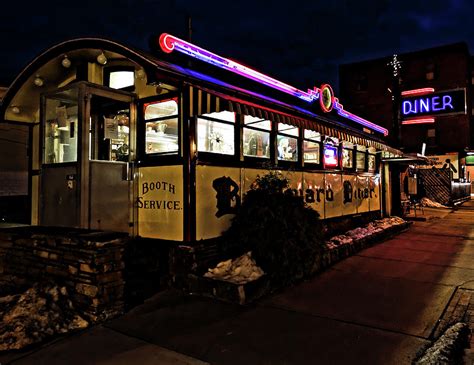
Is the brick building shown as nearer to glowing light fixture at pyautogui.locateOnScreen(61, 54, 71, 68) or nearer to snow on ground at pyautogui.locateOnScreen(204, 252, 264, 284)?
snow on ground at pyautogui.locateOnScreen(204, 252, 264, 284)

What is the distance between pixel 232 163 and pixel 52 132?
11.3 ft

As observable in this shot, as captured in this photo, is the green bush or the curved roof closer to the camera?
the curved roof

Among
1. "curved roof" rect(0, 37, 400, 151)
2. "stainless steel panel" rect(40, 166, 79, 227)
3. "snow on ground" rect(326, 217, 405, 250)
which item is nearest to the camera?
"curved roof" rect(0, 37, 400, 151)

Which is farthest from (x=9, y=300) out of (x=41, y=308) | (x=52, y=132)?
(x=52, y=132)

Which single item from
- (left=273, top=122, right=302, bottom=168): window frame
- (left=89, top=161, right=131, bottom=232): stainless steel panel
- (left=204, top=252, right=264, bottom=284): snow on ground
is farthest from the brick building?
(left=89, top=161, right=131, bottom=232): stainless steel panel

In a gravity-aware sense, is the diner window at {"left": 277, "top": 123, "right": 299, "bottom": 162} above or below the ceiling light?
below

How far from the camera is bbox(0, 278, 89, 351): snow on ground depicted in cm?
422

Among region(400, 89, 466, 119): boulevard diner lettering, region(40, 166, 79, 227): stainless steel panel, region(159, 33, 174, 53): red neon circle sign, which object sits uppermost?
region(400, 89, 466, 119): boulevard diner lettering

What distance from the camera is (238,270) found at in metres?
5.75

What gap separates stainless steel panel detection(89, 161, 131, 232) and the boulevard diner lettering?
46.0 feet

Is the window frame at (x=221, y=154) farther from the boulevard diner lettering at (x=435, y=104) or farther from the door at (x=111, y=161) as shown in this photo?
the boulevard diner lettering at (x=435, y=104)

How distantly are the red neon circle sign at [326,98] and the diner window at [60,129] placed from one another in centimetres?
700

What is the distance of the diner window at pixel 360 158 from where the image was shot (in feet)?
42.1

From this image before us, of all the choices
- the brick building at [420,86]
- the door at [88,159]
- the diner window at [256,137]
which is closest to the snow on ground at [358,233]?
the diner window at [256,137]
